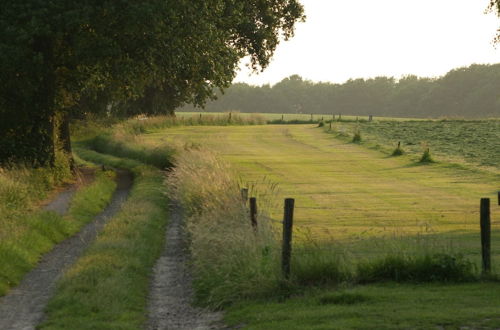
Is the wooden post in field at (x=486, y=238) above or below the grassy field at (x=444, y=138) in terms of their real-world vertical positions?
above

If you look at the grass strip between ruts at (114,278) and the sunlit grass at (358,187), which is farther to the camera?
the sunlit grass at (358,187)

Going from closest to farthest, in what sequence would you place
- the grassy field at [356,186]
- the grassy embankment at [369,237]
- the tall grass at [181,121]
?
the grassy embankment at [369,237] → the grassy field at [356,186] → the tall grass at [181,121]

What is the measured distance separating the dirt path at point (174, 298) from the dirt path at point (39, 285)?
6.81 ft

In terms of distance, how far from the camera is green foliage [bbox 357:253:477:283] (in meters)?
14.0

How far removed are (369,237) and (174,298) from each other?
6.19 m

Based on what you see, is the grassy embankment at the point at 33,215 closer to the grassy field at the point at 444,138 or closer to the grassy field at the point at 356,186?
the grassy field at the point at 356,186

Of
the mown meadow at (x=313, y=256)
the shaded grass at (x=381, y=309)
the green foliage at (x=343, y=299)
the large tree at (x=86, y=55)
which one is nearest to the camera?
the shaded grass at (x=381, y=309)

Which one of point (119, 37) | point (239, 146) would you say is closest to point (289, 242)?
point (119, 37)

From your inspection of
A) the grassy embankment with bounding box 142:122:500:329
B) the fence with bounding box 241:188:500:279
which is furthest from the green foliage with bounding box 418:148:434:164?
the fence with bounding box 241:188:500:279

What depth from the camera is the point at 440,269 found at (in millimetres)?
14062

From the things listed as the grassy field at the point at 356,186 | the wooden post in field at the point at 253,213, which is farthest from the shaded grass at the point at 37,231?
the grassy field at the point at 356,186

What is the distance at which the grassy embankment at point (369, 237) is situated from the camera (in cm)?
1203

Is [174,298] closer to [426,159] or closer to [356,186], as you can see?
[356,186]

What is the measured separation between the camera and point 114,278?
54.0 ft
